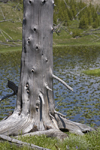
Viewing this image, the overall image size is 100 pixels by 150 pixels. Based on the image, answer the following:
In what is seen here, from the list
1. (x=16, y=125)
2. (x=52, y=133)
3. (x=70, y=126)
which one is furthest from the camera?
(x=70, y=126)

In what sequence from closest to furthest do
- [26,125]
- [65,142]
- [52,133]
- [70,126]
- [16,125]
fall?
[65,142]
[52,133]
[16,125]
[26,125]
[70,126]

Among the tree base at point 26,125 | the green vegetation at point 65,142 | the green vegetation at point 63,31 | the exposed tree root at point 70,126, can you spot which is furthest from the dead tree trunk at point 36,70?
the green vegetation at point 63,31

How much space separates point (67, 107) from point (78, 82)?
803 cm

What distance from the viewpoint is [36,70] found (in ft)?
25.9

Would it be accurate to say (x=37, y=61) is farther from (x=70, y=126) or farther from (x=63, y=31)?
(x=63, y=31)

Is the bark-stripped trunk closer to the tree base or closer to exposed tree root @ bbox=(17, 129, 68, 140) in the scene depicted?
the tree base

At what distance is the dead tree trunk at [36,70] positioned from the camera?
25.7ft

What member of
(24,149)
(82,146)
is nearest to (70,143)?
(82,146)

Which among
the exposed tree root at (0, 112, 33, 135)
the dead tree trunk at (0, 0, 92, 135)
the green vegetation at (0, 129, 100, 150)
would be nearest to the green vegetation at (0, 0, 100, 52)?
the dead tree trunk at (0, 0, 92, 135)

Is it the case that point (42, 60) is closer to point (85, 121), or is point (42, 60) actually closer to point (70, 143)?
point (70, 143)

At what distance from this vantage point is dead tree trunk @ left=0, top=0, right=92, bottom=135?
7.82m

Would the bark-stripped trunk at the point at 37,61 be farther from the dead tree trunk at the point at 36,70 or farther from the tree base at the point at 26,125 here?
the tree base at the point at 26,125

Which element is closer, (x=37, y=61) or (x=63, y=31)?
(x=37, y=61)

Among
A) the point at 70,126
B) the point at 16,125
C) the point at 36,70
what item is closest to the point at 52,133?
the point at 16,125
